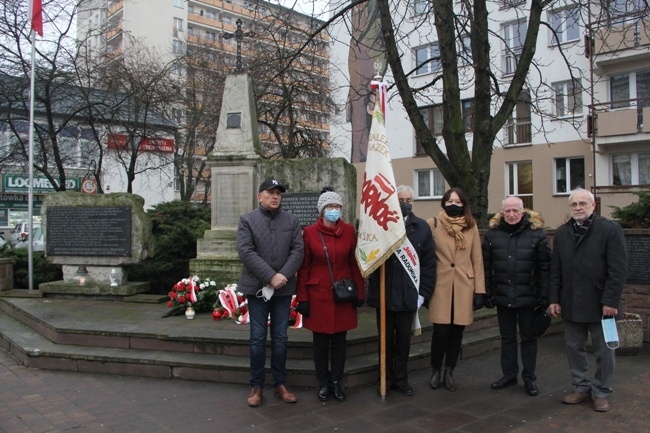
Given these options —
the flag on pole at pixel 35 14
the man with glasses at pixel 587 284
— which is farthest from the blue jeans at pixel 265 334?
the flag on pole at pixel 35 14

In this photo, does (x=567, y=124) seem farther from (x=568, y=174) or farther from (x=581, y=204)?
(x=581, y=204)

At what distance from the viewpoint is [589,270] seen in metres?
4.50

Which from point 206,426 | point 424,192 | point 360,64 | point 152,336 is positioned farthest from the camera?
point 424,192

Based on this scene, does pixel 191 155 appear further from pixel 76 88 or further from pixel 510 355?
pixel 510 355

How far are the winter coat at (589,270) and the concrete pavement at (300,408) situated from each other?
0.86 metres

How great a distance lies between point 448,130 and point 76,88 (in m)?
10.9

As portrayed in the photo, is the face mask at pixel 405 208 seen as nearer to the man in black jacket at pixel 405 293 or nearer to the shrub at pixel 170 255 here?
the man in black jacket at pixel 405 293

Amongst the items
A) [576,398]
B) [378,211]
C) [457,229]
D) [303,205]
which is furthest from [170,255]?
[576,398]

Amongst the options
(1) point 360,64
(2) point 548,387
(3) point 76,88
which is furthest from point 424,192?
(2) point 548,387

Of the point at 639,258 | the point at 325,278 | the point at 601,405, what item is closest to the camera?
the point at 601,405

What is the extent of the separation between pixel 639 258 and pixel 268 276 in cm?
542

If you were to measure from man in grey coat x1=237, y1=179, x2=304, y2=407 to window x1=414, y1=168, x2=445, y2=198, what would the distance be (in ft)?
75.8

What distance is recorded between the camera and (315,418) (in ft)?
14.2

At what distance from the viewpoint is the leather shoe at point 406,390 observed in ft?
16.0
